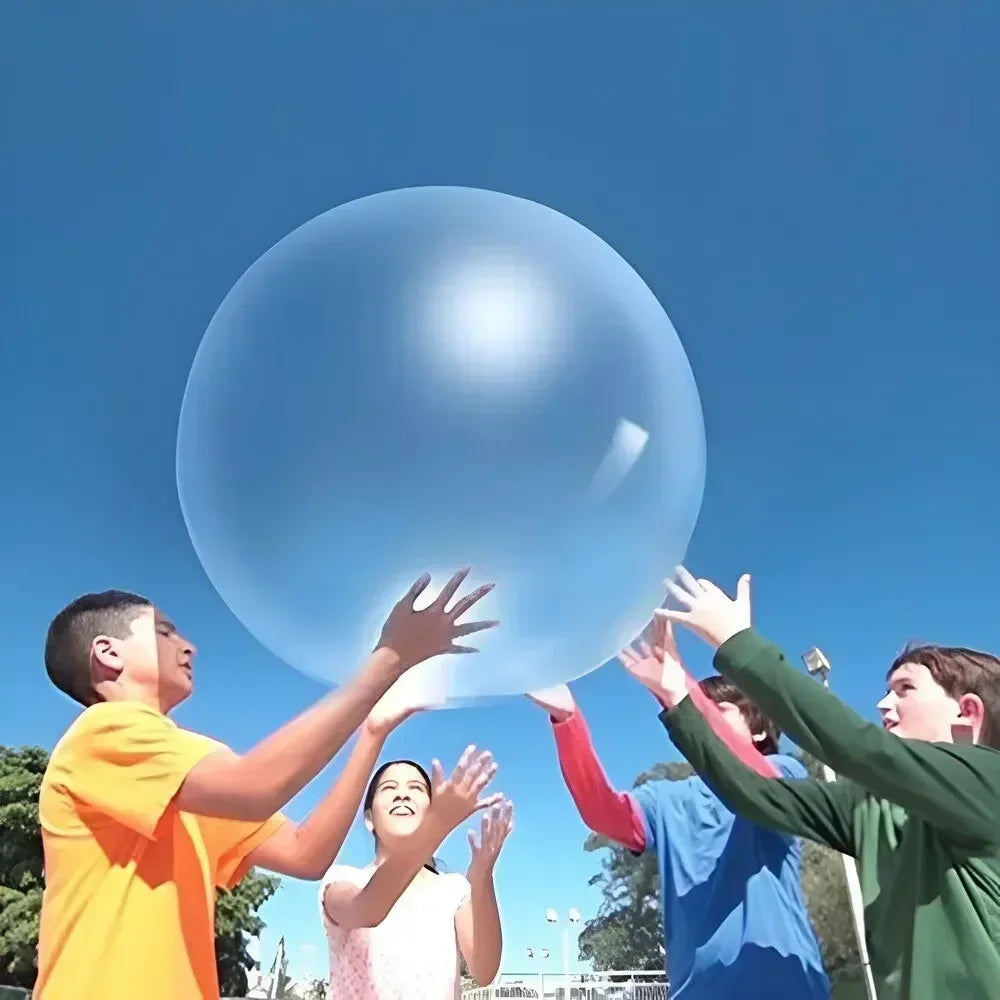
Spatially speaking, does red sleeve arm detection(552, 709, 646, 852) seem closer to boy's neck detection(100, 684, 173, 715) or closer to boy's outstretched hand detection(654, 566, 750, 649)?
boy's outstretched hand detection(654, 566, 750, 649)

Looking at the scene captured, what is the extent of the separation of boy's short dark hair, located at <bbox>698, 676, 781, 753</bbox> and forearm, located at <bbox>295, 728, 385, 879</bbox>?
4.42 feet

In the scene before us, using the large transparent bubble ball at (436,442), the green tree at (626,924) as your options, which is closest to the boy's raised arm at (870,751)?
the large transparent bubble ball at (436,442)

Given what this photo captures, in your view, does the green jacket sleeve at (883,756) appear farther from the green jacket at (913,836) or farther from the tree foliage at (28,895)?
the tree foliage at (28,895)

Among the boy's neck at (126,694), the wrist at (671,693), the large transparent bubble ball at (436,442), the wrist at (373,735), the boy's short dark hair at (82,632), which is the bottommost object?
the wrist at (373,735)

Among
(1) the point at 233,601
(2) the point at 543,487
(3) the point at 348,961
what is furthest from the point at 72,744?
(3) the point at 348,961

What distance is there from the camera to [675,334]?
275 centimetres

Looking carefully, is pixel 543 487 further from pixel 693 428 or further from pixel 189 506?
pixel 189 506

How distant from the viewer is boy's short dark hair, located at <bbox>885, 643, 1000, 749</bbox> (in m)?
2.29

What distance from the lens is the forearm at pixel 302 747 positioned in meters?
1.68

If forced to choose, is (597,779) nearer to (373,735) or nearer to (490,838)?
(490,838)

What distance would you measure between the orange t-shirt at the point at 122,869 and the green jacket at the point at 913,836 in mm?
1166

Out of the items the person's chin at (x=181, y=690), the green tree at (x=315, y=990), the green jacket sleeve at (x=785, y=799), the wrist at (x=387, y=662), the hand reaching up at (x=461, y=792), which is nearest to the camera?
the wrist at (x=387, y=662)

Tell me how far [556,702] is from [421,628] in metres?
1.02

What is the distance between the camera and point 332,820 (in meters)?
2.19
